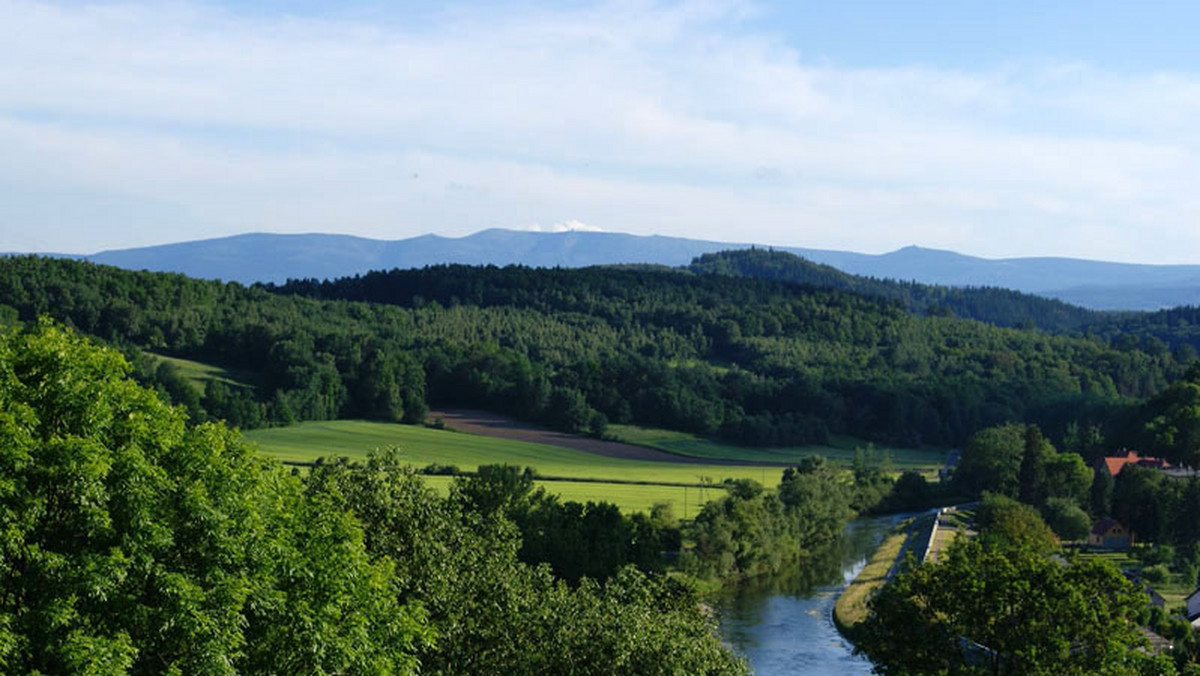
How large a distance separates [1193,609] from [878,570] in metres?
19.3

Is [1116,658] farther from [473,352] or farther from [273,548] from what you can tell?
[473,352]

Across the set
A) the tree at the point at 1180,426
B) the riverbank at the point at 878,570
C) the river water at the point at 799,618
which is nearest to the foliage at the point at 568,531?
the river water at the point at 799,618

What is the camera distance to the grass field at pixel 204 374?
390 ft

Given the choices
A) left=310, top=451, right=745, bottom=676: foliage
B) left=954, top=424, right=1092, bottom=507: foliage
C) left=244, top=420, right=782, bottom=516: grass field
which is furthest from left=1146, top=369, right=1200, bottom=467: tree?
left=310, top=451, right=745, bottom=676: foliage

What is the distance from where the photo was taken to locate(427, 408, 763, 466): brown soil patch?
115 metres

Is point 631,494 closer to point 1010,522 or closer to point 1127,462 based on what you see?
point 1010,522

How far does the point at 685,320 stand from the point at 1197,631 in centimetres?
14870

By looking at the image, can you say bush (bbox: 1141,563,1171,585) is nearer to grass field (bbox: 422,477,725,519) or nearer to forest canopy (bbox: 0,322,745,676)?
grass field (bbox: 422,477,725,519)

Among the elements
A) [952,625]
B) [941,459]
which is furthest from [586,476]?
[952,625]

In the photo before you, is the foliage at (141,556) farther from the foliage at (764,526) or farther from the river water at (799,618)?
the foliage at (764,526)

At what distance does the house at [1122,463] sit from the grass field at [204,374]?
80.0m

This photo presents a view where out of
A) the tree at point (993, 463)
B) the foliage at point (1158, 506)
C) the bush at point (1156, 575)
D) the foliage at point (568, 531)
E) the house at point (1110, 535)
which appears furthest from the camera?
the tree at point (993, 463)

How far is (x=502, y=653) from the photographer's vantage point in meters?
26.9

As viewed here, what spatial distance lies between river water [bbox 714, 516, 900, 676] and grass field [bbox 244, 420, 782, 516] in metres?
12.3
